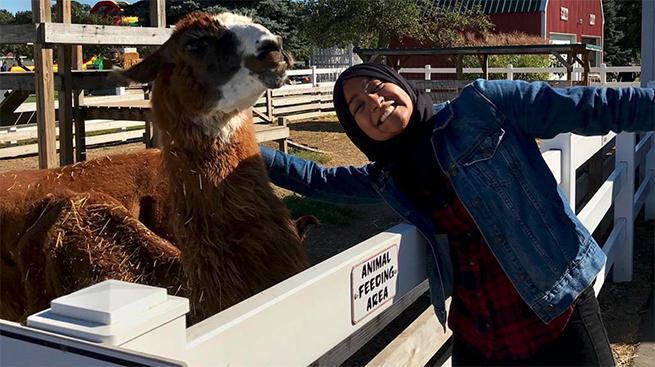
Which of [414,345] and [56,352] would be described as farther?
[414,345]

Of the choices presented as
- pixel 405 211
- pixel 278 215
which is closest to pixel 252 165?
pixel 278 215

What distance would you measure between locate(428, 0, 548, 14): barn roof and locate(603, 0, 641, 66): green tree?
16.8 m

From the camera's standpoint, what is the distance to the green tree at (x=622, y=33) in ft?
149

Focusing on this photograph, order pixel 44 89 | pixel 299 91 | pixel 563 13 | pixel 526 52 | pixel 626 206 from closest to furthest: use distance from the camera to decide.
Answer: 1. pixel 626 206
2. pixel 44 89
3. pixel 526 52
4. pixel 299 91
5. pixel 563 13

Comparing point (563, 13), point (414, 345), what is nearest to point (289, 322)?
point (414, 345)

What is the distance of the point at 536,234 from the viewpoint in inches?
84.0

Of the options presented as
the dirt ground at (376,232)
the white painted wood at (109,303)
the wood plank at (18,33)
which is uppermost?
the wood plank at (18,33)

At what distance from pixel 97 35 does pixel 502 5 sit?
27.9 metres

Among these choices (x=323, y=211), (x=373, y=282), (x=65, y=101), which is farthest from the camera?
(x=323, y=211)

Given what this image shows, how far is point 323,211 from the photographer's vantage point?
307 inches

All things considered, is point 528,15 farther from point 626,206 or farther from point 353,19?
point 626,206

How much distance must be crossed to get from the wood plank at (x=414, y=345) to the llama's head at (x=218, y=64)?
1.26 meters

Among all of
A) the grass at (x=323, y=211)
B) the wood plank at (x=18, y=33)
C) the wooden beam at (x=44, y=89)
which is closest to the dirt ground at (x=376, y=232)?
the grass at (x=323, y=211)

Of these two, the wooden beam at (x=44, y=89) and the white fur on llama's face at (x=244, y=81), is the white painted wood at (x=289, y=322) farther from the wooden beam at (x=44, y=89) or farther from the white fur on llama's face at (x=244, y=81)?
the wooden beam at (x=44, y=89)
